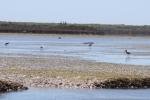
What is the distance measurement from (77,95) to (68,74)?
18.9 feet

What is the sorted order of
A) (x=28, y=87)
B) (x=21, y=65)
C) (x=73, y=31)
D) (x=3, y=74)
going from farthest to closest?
1. (x=73, y=31)
2. (x=21, y=65)
3. (x=3, y=74)
4. (x=28, y=87)

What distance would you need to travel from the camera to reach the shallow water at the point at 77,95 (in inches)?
1043

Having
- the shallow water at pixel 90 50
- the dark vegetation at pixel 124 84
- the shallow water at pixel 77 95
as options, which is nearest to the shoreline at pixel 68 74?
the dark vegetation at pixel 124 84

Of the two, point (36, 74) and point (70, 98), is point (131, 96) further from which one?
point (36, 74)

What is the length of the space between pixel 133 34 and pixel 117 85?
455 feet

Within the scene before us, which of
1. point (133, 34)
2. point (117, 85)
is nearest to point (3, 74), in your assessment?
point (117, 85)

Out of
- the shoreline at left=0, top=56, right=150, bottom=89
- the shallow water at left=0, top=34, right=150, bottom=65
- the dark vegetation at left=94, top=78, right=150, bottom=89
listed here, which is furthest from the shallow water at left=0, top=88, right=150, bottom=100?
the shallow water at left=0, top=34, right=150, bottom=65

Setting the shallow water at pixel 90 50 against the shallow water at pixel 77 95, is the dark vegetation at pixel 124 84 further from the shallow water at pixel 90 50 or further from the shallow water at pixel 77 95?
the shallow water at pixel 90 50

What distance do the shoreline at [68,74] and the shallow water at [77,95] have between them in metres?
1.18

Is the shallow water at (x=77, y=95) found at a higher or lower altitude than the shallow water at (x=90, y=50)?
higher

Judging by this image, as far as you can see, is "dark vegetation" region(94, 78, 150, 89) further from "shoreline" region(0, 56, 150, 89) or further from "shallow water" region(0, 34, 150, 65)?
"shallow water" region(0, 34, 150, 65)

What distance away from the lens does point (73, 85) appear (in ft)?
96.7

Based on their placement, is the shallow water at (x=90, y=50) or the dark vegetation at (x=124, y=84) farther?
the shallow water at (x=90, y=50)

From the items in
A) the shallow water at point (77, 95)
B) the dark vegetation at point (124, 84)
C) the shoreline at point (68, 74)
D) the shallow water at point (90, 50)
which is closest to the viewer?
the shallow water at point (77, 95)
